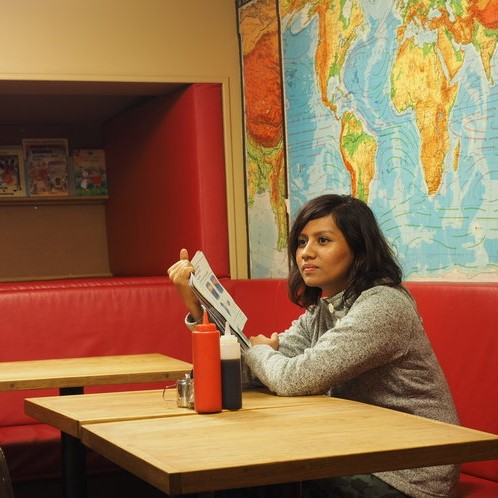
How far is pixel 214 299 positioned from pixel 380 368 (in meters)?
0.46

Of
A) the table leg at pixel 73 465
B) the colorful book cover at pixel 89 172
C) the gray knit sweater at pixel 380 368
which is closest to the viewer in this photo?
the gray knit sweater at pixel 380 368

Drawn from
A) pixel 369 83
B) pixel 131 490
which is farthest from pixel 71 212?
pixel 369 83

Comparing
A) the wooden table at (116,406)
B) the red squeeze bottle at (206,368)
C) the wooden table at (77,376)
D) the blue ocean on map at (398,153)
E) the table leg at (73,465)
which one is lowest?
the table leg at (73,465)

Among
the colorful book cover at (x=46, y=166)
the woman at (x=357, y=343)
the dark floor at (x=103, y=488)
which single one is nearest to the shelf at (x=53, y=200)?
the colorful book cover at (x=46, y=166)

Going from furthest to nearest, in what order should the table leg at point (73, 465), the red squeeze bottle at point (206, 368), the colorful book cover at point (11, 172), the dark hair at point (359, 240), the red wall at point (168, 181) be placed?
the colorful book cover at point (11, 172) → the red wall at point (168, 181) → the table leg at point (73, 465) → the dark hair at point (359, 240) → the red squeeze bottle at point (206, 368)

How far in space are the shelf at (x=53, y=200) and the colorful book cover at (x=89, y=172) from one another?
0.13ft

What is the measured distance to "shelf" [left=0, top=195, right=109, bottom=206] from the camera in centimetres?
609

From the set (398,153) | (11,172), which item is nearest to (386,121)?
(398,153)

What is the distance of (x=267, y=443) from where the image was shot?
5.79 feet

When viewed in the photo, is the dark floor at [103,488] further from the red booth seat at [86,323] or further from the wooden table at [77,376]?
the wooden table at [77,376]

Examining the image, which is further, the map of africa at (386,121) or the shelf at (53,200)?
the shelf at (53,200)

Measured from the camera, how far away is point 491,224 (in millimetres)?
3055

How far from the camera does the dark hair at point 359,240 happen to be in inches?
100

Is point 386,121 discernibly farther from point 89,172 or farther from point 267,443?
point 89,172
